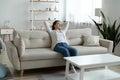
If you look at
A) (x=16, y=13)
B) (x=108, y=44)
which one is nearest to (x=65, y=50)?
(x=108, y=44)

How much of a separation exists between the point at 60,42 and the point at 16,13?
10.9 ft

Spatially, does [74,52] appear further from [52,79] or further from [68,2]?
[68,2]

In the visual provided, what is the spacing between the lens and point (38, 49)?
405 cm

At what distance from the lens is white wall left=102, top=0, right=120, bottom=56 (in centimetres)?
522

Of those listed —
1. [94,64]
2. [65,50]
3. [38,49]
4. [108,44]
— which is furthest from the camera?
[108,44]

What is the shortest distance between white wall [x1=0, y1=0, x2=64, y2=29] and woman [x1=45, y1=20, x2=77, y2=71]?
2891mm

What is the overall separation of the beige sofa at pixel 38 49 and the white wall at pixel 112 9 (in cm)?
106

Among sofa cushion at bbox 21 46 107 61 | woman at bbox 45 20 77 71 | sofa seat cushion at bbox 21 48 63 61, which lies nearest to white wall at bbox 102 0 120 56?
sofa cushion at bbox 21 46 107 61

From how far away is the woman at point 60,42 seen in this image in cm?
385

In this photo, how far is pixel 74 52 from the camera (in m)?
3.87

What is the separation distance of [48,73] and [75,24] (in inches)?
131

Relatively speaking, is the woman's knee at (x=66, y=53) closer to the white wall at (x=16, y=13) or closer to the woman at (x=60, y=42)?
the woman at (x=60, y=42)

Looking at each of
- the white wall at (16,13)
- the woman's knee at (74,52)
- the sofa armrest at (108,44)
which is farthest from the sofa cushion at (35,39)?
the white wall at (16,13)

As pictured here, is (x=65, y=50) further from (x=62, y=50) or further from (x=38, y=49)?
(x=38, y=49)
